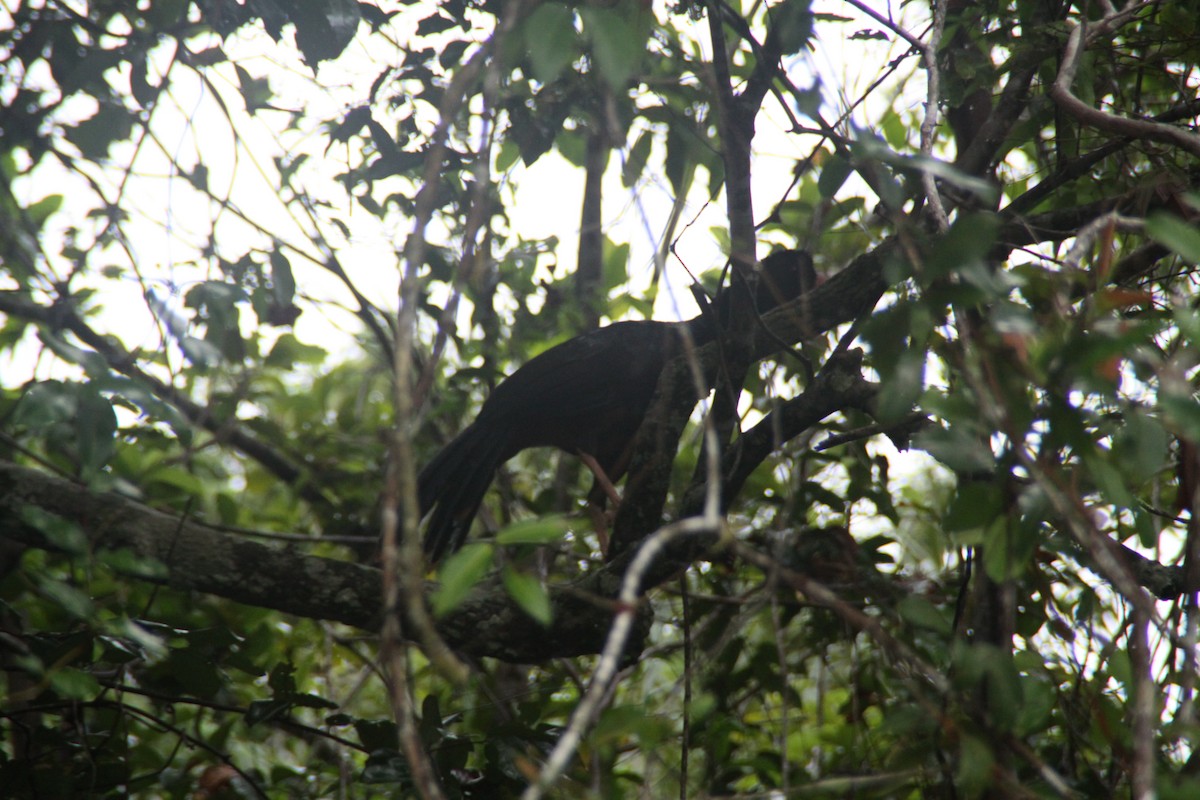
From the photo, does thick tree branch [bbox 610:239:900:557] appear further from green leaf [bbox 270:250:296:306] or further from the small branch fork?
green leaf [bbox 270:250:296:306]

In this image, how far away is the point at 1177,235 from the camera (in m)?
1.03

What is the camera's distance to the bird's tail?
2865 mm

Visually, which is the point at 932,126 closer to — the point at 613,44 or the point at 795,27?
the point at 795,27

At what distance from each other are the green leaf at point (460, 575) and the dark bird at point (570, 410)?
1.84 m

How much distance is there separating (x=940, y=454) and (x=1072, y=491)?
161mm

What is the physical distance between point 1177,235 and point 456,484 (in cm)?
222

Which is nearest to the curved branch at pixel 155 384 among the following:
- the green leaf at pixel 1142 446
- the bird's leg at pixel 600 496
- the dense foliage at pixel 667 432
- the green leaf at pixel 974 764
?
the dense foliage at pixel 667 432

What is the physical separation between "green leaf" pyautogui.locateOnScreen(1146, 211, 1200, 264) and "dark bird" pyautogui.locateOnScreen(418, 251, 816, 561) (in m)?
1.72

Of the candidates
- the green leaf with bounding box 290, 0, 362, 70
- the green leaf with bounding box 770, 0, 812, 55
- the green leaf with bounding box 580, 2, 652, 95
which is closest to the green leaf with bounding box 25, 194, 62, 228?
the green leaf with bounding box 290, 0, 362, 70

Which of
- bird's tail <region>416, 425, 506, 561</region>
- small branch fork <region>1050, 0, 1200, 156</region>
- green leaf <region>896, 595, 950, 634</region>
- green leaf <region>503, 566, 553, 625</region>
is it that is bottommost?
green leaf <region>503, 566, 553, 625</region>

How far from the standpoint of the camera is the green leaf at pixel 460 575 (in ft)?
3.15

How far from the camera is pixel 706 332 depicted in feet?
10.2

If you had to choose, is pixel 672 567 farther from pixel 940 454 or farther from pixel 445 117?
pixel 445 117

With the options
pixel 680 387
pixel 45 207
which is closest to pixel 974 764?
pixel 680 387
